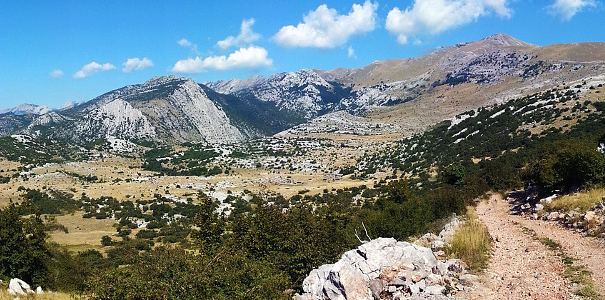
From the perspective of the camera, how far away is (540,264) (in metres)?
16.8

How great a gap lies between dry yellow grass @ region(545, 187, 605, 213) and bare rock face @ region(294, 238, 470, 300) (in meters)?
12.3

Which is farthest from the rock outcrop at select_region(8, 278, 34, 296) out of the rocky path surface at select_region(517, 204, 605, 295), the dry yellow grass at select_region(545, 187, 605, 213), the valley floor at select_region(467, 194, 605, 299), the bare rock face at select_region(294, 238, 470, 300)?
the dry yellow grass at select_region(545, 187, 605, 213)

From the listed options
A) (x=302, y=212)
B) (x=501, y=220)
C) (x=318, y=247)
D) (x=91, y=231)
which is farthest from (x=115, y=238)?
(x=501, y=220)

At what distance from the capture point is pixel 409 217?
33531 millimetres

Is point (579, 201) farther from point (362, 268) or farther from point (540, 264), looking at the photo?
point (362, 268)

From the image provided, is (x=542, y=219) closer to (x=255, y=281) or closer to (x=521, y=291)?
(x=521, y=291)

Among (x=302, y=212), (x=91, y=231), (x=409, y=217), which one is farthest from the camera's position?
(x=91, y=231)

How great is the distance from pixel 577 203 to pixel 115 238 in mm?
70888

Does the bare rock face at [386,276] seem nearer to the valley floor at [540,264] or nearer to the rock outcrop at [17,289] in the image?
the valley floor at [540,264]

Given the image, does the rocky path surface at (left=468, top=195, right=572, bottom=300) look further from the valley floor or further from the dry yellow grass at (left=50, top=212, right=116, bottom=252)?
the dry yellow grass at (left=50, top=212, right=116, bottom=252)

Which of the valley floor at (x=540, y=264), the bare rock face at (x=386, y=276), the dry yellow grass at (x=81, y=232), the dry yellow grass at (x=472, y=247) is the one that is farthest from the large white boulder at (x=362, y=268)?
the dry yellow grass at (x=81, y=232)

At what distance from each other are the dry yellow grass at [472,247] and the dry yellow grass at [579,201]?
23.4 ft

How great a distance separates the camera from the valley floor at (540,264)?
1405 cm

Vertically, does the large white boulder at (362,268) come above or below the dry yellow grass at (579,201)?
above
